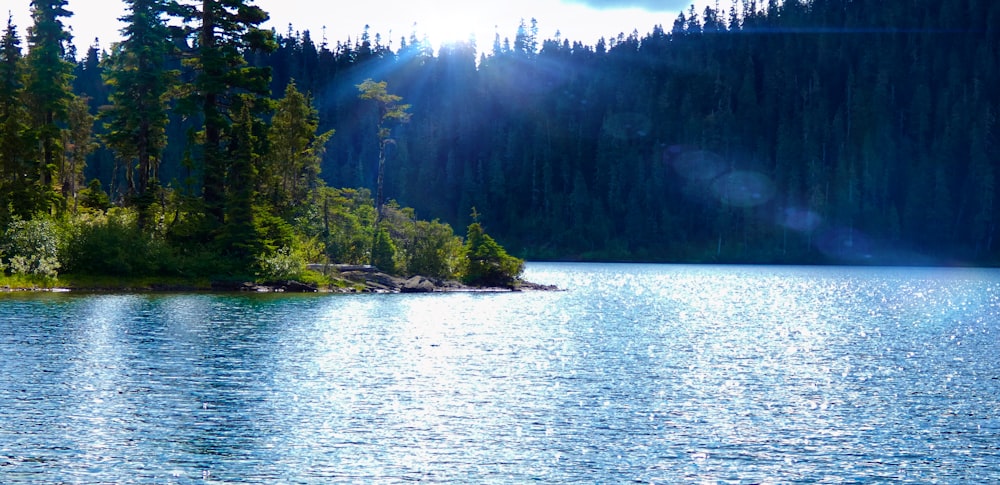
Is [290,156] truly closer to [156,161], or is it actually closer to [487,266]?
[156,161]

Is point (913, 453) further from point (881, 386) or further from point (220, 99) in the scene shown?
point (220, 99)

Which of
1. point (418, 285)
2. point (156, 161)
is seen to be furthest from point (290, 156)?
point (418, 285)

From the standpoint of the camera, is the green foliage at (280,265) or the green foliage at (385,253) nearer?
the green foliage at (280,265)

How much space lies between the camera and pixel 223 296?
67.8 meters

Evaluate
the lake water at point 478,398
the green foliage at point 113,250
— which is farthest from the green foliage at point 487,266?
the lake water at point 478,398

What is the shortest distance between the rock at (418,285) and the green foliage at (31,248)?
1129 inches

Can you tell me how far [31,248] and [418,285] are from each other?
31.8 metres

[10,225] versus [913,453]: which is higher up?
[10,225]

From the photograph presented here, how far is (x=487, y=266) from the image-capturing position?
89.6 metres

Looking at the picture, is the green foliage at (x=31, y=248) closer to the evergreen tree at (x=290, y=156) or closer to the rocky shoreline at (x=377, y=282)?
the evergreen tree at (x=290, y=156)

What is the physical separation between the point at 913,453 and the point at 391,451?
43.7 feet

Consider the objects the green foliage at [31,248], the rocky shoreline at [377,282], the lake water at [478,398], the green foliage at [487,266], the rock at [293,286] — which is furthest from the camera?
the green foliage at [487,266]

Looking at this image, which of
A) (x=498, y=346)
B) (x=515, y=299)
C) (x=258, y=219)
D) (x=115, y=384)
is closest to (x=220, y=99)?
(x=258, y=219)

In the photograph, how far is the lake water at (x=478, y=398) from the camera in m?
21.4
